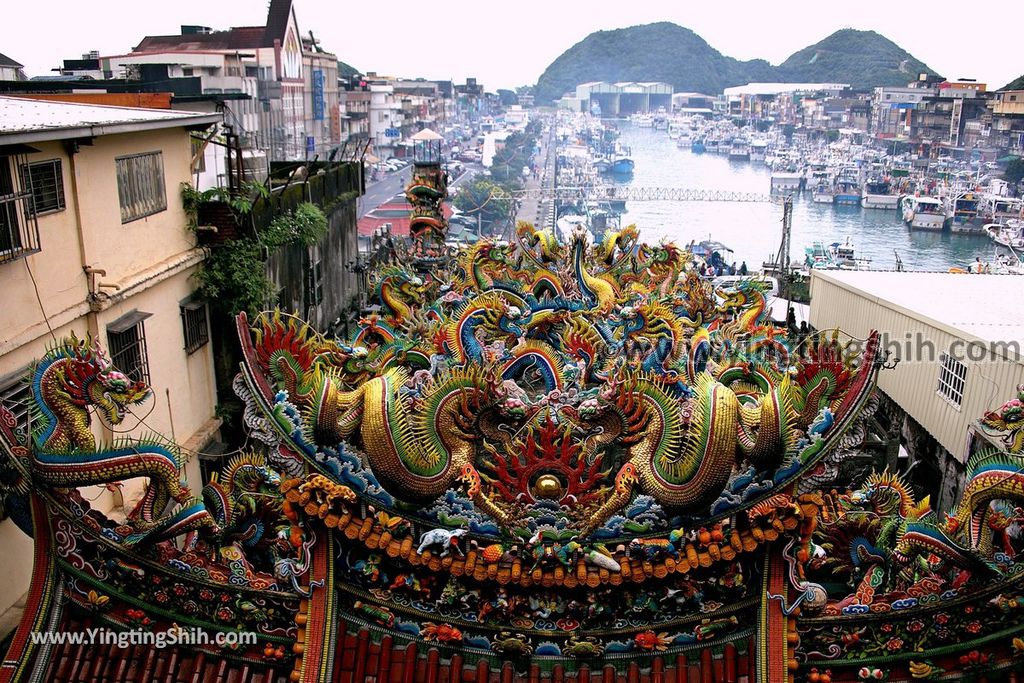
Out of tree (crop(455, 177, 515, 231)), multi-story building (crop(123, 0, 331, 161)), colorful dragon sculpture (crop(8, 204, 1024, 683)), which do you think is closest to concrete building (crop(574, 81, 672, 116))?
multi-story building (crop(123, 0, 331, 161))

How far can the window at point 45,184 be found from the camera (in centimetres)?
735

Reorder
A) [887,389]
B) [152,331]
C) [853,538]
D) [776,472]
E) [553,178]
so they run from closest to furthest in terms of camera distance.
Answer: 1. [776,472]
2. [853,538]
3. [152,331]
4. [887,389]
5. [553,178]

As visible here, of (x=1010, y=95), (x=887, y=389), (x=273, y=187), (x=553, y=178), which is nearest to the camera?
(x=887, y=389)

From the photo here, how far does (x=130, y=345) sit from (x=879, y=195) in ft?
201

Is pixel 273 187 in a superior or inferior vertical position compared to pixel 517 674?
superior

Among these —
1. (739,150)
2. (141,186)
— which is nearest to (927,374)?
(141,186)

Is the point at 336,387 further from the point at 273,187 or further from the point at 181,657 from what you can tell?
the point at 273,187

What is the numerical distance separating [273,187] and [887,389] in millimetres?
10047

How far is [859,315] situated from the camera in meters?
13.2

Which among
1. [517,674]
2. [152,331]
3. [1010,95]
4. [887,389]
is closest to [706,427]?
[517,674]

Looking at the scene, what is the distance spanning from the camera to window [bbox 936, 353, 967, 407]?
1040cm

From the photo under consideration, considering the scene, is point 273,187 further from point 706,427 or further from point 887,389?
point 706,427

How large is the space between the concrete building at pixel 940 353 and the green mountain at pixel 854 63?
122m

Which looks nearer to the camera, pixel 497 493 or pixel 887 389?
pixel 497 493
